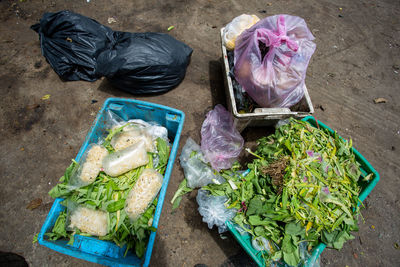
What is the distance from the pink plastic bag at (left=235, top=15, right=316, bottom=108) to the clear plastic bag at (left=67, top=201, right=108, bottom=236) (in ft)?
6.47

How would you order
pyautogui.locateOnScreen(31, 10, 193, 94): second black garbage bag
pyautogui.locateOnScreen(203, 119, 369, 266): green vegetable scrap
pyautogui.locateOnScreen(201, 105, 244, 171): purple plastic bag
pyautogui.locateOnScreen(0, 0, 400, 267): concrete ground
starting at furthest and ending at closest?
pyautogui.locateOnScreen(31, 10, 193, 94): second black garbage bag < pyautogui.locateOnScreen(201, 105, 244, 171): purple plastic bag < pyautogui.locateOnScreen(0, 0, 400, 267): concrete ground < pyautogui.locateOnScreen(203, 119, 369, 266): green vegetable scrap

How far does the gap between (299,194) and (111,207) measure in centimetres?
165

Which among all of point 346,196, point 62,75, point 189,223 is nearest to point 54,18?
point 62,75

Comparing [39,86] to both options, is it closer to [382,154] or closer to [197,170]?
[197,170]

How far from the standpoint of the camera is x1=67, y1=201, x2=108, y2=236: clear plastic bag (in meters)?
1.75

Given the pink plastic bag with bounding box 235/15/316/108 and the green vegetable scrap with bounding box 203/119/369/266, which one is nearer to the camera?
the green vegetable scrap with bounding box 203/119/369/266

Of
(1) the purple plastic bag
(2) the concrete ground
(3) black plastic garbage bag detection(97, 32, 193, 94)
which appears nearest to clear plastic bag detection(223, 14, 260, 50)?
(3) black plastic garbage bag detection(97, 32, 193, 94)

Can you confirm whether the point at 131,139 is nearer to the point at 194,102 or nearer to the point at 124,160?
the point at 124,160

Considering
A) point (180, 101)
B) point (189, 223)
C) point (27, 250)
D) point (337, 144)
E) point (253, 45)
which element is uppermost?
point (253, 45)

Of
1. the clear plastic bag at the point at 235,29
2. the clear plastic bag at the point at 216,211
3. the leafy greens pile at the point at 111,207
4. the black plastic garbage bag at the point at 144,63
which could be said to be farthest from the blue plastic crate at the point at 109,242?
the clear plastic bag at the point at 235,29

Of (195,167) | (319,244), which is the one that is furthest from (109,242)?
(319,244)

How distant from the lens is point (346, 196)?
1.65m

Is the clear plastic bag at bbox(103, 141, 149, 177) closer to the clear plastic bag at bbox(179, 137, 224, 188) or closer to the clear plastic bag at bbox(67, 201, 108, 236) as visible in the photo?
the clear plastic bag at bbox(67, 201, 108, 236)

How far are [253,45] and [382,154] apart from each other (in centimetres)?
242
